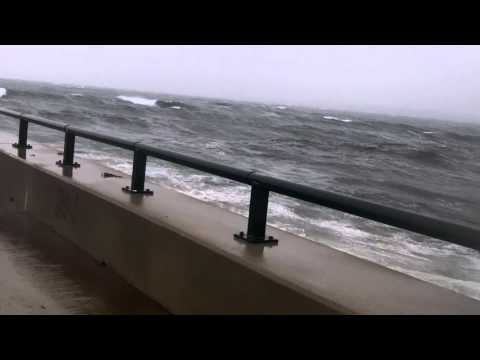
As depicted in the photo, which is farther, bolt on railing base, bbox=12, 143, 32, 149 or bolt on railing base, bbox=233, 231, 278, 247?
bolt on railing base, bbox=12, 143, 32, 149

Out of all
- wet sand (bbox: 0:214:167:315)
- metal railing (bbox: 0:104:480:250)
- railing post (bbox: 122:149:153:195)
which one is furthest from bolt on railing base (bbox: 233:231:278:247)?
railing post (bbox: 122:149:153:195)

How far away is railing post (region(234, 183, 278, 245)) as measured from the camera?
379cm

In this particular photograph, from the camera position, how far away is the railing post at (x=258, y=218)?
3.79 m

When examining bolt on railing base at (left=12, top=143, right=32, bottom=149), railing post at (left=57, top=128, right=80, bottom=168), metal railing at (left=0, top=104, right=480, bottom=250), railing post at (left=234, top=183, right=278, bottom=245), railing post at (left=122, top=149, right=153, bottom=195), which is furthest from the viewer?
bolt on railing base at (left=12, top=143, right=32, bottom=149)

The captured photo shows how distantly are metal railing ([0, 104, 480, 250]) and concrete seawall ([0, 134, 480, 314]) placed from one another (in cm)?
18

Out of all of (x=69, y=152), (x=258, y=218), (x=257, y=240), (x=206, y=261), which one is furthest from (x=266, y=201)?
(x=69, y=152)

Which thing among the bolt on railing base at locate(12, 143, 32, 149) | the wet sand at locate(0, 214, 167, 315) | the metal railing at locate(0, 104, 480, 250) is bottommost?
the wet sand at locate(0, 214, 167, 315)

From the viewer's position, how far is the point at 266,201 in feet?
12.4

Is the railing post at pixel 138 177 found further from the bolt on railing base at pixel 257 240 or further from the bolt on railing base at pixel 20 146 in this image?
the bolt on railing base at pixel 20 146

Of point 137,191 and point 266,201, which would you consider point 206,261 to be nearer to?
point 266,201

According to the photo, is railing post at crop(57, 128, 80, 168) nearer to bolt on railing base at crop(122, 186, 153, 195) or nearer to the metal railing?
the metal railing
